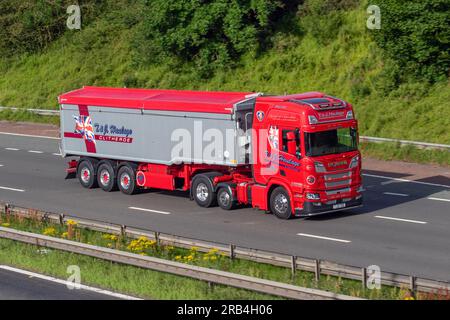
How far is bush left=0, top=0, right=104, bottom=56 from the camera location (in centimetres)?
5603

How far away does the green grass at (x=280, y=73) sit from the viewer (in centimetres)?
3772

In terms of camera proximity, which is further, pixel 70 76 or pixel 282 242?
pixel 70 76

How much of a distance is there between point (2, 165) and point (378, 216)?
16.3 m

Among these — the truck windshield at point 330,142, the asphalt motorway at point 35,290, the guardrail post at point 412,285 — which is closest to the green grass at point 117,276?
the asphalt motorway at point 35,290

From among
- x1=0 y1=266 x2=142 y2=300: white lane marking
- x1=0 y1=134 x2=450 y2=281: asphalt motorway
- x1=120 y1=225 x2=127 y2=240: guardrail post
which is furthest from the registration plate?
x1=0 y1=266 x2=142 y2=300: white lane marking

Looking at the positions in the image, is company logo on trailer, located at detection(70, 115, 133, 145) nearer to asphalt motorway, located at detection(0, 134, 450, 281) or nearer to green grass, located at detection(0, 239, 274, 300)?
asphalt motorway, located at detection(0, 134, 450, 281)

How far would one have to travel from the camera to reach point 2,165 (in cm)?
3662

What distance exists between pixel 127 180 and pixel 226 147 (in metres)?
4.55

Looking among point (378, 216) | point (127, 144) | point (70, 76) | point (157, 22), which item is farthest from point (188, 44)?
point (378, 216)

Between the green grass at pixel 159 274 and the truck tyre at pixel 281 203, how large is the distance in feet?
16.8

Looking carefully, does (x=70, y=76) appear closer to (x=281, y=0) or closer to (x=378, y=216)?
(x=281, y=0)

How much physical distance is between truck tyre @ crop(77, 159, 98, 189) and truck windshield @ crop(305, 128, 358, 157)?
8710mm

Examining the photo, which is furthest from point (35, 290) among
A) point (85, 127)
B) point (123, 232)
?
point (85, 127)

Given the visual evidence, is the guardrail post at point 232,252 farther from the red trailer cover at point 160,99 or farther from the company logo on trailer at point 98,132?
the company logo on trailer at point 98,132
